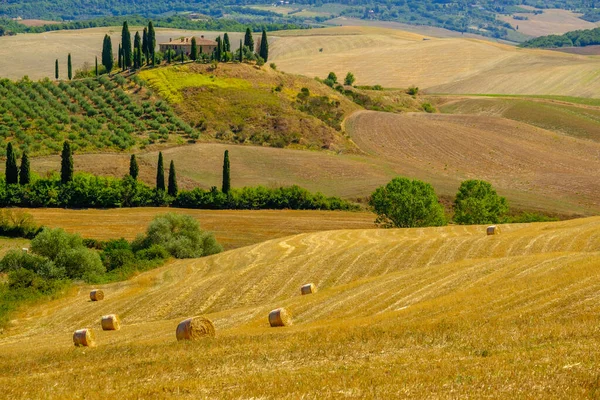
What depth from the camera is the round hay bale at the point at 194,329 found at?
30.7 m

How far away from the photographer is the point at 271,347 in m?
27.1

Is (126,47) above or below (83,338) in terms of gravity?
below

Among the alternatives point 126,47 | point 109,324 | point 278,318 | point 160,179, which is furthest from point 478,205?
point 126,47

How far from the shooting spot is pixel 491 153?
392 ft

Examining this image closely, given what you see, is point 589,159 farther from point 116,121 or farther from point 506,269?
point 506,269

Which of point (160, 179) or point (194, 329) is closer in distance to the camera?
point (194, 329)

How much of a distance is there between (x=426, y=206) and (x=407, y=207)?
1.54m

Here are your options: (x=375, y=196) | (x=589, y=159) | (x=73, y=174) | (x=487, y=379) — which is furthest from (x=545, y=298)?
(x=589, y=159)

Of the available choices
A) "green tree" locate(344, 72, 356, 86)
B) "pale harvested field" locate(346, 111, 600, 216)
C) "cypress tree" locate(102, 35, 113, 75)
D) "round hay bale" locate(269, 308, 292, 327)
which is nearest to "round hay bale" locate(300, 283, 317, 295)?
"round hay bale" locate(269, 308, 292, 327)

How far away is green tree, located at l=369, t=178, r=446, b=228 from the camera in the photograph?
7631 cm


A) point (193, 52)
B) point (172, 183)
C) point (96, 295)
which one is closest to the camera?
point (96, 295)

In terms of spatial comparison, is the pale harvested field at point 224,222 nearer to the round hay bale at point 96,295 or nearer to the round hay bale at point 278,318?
the round hay bale at point 96,295

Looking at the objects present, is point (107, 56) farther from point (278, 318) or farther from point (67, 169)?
point (278, 318)

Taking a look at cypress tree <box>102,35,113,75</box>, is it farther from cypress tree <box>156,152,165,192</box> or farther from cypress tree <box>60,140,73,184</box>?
cypress tree <box>156,152,165,192</box>
